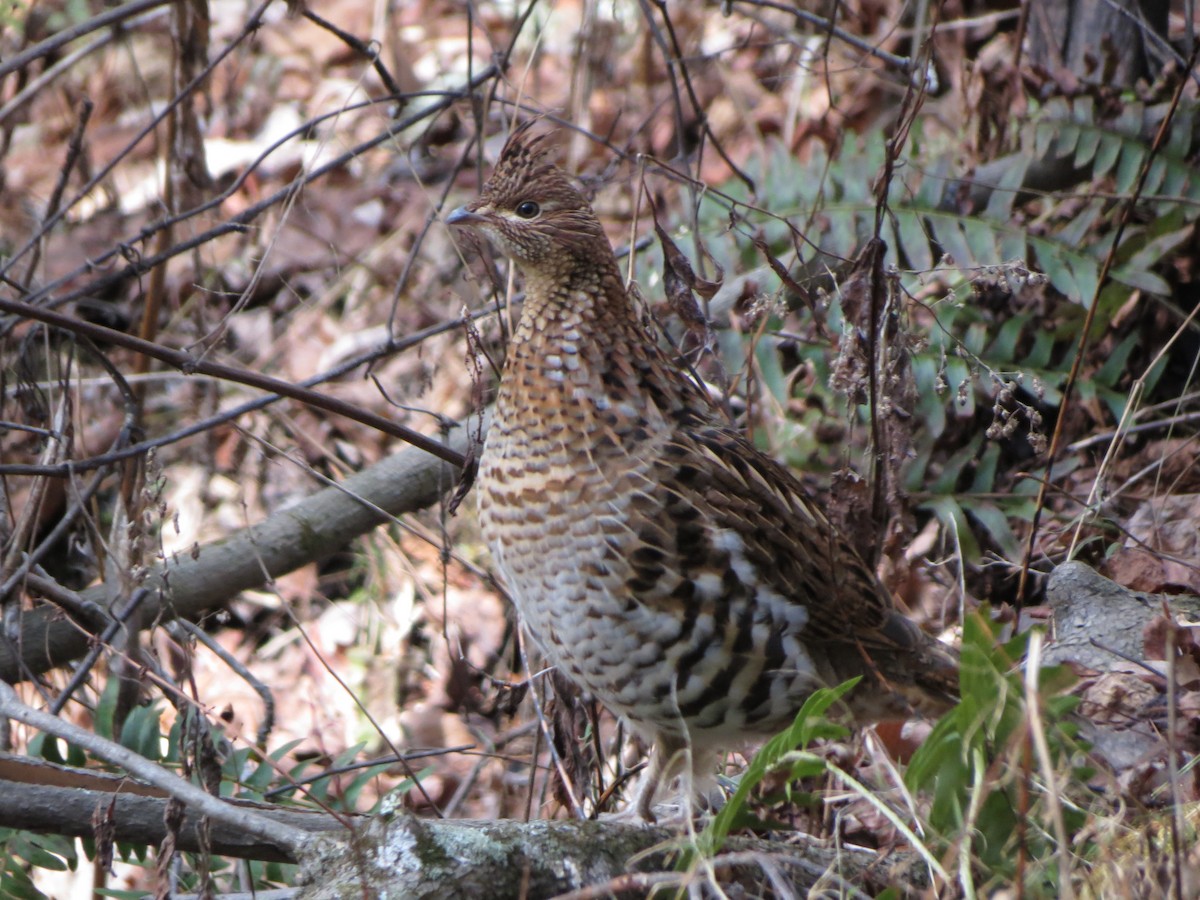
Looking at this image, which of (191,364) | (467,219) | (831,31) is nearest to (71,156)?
(191,364)

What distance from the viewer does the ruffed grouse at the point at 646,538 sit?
9.86 feet

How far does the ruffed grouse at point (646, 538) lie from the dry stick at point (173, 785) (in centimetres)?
75

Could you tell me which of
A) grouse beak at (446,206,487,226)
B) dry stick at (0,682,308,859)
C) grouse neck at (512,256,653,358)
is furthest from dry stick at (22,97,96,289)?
dry stick at (0,682,308,859)

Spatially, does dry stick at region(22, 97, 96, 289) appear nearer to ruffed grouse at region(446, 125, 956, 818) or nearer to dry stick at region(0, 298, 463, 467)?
dry stick at region(0, 298, 463, 467)

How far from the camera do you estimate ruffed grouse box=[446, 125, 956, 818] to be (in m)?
3.01

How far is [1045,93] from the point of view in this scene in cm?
491

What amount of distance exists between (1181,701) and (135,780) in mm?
2374

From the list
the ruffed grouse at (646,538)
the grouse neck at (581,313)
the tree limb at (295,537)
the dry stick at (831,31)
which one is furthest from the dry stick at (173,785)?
the dry stick at (831,31)

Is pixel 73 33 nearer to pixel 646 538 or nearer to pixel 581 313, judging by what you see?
pixel 581 313

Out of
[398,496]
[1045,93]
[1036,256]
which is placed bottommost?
[398,496]

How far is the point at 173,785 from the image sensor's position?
2.52 metres

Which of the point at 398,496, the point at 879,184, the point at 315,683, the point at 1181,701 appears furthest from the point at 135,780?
the point at 315,683

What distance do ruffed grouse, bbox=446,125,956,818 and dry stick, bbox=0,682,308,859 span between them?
75 cm

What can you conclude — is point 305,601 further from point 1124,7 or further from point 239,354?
point 1124,7
